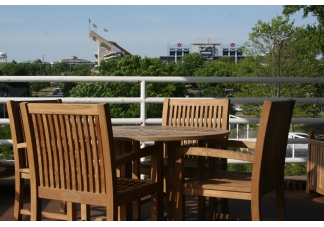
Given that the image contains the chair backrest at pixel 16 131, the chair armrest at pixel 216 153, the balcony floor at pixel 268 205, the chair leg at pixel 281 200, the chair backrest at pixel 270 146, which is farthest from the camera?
the balcony floor at pixel 268 205

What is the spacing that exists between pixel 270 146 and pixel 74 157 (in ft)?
2.94

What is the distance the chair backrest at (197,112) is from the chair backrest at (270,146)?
30.4 inches

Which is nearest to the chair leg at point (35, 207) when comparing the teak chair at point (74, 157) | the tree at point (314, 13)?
the teak chair at point (74, 157)

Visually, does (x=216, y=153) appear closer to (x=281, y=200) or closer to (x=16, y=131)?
(x=281, y=200)

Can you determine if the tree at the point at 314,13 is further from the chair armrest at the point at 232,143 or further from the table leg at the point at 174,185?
the table leg at the point at 174,185

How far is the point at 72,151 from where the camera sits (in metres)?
2.12

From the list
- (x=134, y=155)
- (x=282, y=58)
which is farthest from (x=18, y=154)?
(x=282, y=58)

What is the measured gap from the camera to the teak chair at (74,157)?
6.70 feet

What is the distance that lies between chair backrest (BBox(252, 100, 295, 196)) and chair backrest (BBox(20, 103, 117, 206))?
637 mm

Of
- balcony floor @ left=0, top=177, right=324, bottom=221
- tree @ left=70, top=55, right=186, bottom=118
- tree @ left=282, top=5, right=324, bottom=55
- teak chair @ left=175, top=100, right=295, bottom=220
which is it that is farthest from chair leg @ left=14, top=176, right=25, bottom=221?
tree @ left=70, top=55, right=186, bottom=118

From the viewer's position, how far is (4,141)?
398cm

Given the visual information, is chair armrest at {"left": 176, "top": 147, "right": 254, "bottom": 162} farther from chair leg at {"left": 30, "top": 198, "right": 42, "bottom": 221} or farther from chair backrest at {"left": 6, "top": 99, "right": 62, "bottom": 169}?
chair backrest at {"left": 6, "top": 99, "right": 62, "bottom": 169}

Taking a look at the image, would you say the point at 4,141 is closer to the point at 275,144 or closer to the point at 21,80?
the point at 21,80

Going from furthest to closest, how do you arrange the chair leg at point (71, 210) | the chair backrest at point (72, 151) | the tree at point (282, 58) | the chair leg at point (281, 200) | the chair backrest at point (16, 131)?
1. the tree at point (282, 58)
2. the chair backrest at point (16, 131)
3. the chair leg at point (281, 200)
4. the chair leg at point (71, 210)
5. the chair backrest at point (72, 151)
